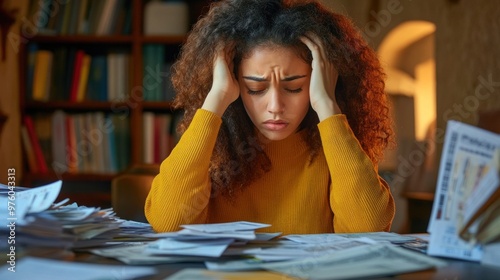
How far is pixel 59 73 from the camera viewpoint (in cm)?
307

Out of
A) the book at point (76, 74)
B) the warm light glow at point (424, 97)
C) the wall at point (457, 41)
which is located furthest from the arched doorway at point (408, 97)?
the book at point (76, 74)

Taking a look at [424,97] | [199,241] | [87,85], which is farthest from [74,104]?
[424,97]

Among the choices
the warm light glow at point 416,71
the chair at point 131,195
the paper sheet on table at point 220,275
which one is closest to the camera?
the paper sheet on table at point 220,275

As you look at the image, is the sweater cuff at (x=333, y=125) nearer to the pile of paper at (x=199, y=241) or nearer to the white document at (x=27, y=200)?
the pile of paper at (x=199, y=241)

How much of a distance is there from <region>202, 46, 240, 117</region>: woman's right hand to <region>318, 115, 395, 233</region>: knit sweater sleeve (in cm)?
21

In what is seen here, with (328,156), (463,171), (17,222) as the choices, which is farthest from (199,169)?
(463,171)

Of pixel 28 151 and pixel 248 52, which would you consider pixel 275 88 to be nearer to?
pixel 248 52

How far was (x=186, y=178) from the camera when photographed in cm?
134

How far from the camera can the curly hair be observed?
4.67 ft

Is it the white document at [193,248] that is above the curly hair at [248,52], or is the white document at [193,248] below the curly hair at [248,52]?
below

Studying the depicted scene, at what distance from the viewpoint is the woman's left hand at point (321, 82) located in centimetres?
138

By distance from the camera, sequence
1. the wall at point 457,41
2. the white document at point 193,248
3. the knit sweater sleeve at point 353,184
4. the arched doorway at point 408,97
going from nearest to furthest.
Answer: the white document at point 193,248 < the knit sweater sleeve at point 353,184 < the wall at point 457,41 < the arched doorway at point 408,97

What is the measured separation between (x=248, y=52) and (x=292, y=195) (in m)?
0.34

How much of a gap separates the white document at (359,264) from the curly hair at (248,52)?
543 millimetres
